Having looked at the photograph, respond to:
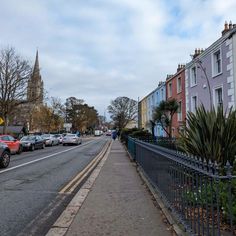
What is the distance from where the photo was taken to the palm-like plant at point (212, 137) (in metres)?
8.24

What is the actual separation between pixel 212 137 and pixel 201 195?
4102mm

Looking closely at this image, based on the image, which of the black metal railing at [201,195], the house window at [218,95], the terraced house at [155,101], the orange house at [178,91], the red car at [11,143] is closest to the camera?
the black metal railing at [201,195]

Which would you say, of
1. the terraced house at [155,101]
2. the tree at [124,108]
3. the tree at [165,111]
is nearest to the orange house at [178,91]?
the tree at [165,111]

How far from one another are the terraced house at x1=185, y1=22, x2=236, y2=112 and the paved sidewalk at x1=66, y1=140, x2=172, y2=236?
10.7m

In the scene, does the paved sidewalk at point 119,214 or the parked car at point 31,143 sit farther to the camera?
the parked car at point 31,143

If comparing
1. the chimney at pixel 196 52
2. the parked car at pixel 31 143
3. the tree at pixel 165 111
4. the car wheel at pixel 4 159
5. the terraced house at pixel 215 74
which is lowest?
the car wheel at pixel 4 159

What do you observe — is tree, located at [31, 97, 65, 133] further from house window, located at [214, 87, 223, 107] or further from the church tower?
house window, located at [214, 87, 223, 107]

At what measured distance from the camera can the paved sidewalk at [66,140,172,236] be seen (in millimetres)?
5555

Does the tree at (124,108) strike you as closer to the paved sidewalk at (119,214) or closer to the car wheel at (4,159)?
the car wheel at (4,159)

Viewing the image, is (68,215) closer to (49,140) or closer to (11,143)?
(11,143)

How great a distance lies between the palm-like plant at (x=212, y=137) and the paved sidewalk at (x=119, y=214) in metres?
1.71

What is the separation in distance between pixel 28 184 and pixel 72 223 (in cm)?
507

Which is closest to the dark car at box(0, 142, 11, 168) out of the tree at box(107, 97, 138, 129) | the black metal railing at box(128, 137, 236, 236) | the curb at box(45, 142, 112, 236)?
the curb at box(45, 142, 112, 236)

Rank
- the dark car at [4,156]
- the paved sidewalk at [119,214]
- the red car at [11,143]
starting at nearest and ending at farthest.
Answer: the paved sidewalk at [119,214] → the dark car at [4,156] → the red car at [11,143]
